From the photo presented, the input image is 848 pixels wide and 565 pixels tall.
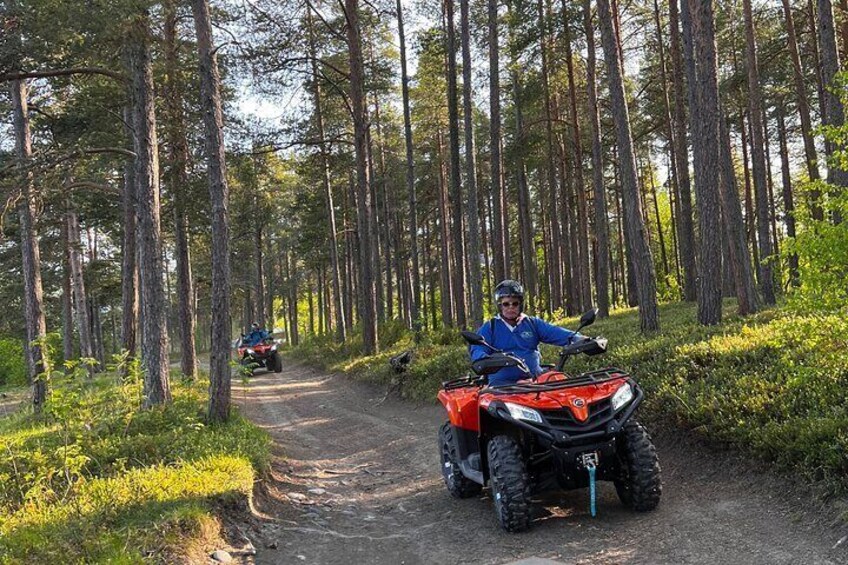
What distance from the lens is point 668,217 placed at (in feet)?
147

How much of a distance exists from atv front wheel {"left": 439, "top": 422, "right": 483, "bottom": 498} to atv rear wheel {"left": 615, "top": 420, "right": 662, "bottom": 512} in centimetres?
154

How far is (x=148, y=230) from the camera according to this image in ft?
34.4

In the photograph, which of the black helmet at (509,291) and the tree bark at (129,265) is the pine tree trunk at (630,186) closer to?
the black helmet at (509,291)

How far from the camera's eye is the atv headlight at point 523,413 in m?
4.34

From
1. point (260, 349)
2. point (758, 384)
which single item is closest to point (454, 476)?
point (758, 384)

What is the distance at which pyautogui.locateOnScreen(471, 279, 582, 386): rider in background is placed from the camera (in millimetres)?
5414

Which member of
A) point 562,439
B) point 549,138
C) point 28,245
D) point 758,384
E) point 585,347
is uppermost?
point 549,138

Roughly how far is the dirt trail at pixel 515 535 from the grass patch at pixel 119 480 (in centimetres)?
59

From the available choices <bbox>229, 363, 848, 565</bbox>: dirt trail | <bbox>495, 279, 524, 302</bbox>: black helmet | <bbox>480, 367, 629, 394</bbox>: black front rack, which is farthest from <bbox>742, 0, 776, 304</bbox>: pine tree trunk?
<bbox>480, 367, 629, 394</bbox>: black front rack

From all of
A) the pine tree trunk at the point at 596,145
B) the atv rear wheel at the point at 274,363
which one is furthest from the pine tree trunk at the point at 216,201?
the atv rear wheel at the point at 274,363

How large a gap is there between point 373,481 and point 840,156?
19.4 feet

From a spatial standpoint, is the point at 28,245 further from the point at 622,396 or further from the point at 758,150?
the point at 758,150

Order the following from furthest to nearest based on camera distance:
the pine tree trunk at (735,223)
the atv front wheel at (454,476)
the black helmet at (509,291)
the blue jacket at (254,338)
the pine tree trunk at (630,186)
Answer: the blue jacket at (254,338) < the pine tree trunk at (735,223) < the pine tree trunk at (630,186) < the atv front wheel at (454,476) < the black helmet at (509,291)

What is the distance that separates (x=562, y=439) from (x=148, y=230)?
8.85 m
